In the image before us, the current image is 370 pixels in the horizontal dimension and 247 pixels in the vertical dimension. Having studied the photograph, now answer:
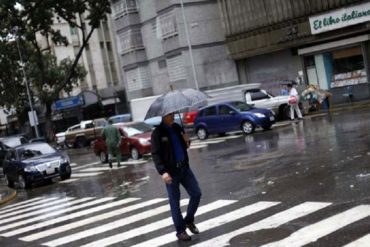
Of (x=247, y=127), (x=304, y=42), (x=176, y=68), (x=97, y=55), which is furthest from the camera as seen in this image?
(x=97, y=55)

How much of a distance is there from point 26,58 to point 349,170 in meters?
40.7

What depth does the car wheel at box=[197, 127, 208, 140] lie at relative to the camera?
2597cm

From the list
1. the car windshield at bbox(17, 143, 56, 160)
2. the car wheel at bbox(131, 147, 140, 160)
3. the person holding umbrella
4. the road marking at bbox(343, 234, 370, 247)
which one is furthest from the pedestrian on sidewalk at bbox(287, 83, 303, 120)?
the road marking at bbox(343, 234, 370, 247)

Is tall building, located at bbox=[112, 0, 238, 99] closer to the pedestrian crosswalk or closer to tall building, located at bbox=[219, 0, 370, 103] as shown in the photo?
tall building, located at bbox=[219, 0, 370, 103]

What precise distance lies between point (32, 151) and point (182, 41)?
62.0 ft

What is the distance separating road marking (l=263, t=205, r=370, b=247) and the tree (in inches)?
1310

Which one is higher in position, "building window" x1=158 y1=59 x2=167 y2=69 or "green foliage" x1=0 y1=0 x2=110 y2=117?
"green foliage" x1=0 y1=0 x2=110 y2=117

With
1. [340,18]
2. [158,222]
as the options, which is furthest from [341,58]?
[158,222]

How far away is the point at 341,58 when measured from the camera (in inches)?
1233

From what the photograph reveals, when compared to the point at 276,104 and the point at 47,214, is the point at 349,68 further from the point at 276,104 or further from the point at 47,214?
the point at 47,214

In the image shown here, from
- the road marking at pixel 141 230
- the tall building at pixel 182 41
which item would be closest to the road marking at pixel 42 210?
the road marking at pixel 141 230

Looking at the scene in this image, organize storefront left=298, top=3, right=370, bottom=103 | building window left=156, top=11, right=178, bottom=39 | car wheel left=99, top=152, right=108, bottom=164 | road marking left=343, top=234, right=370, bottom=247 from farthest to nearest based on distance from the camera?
1. building window left=156, top=11, right=178, bottom=39
2. storefront left=298, top=3, right=370, bottom=103
3. car wheel left=99, top=152, right=108, bottom=164
4. road marking left=343, top=234, right=370, bottom=247

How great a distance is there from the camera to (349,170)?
1107 centimetres

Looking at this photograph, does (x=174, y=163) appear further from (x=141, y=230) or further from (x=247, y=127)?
(x=247, y=127)
